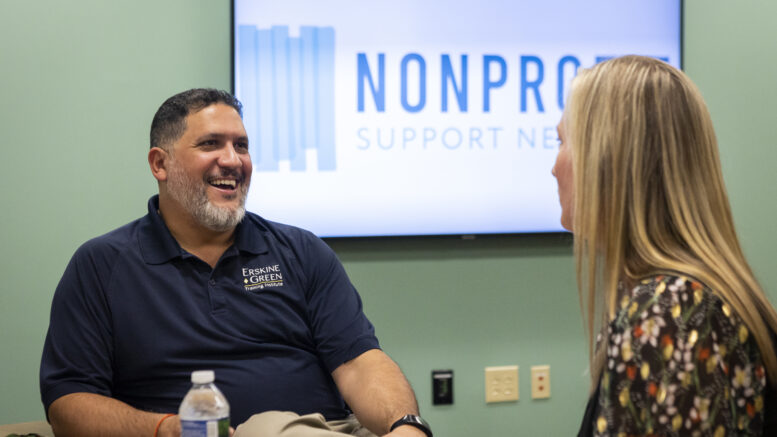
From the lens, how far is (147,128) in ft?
7.57

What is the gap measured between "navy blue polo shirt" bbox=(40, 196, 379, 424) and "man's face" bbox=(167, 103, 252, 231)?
3.4 inches

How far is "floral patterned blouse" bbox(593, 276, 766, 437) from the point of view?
0.94m

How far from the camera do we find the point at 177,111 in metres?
1.93

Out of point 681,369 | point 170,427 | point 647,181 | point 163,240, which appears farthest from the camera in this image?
point 163,240

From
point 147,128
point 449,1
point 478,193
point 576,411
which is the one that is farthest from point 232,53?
point 576,411

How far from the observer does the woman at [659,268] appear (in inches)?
37.3

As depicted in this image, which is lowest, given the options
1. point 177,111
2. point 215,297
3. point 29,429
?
point 29,429

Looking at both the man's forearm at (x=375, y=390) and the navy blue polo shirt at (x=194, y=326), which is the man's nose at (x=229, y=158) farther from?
the man's forearm at (x=375, y=390)

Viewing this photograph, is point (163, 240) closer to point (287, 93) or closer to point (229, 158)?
point (229, 158)

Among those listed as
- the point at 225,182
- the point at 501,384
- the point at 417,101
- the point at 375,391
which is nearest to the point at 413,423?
the point at 375,391

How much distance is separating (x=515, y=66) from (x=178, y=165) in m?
1.23

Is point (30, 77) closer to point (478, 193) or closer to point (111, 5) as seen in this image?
point (111, 5)

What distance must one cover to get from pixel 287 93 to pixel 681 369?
1700 millimetres

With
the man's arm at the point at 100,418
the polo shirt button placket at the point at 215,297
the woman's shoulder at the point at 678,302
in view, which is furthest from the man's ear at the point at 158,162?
the woman's shoulder at the point at 678,302
